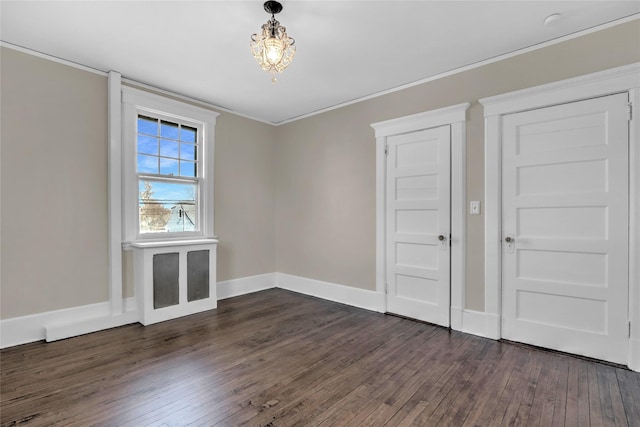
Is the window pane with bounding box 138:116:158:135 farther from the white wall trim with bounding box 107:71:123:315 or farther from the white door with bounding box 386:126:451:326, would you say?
the white door with bounding box 386:126:451:326

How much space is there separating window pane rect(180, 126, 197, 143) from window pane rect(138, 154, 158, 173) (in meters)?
0.48

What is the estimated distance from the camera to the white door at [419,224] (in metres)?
3.39

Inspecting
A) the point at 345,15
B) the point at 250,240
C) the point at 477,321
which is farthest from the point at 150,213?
the point at 477,321

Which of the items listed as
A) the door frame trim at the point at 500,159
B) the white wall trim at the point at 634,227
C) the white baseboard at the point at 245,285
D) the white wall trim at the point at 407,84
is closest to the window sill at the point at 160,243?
the white baseboard at the point at 245,285

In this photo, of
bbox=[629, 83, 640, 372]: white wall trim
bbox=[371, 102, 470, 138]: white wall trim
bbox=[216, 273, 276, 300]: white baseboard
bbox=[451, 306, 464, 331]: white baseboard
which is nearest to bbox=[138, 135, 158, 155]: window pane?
bbox=[216, 273, 276, 300]: white baseboard

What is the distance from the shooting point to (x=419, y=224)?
360 cm

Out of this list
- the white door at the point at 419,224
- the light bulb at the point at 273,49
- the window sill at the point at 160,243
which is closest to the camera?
the light bulb at the point at 273,49

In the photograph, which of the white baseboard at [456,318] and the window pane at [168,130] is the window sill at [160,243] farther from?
the white baseboard at [456,318]

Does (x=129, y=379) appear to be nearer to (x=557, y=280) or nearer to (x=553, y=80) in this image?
(x=557, y=280)

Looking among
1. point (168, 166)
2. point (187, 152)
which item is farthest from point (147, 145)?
point (187, 152)

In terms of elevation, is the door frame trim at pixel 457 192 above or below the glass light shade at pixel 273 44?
below

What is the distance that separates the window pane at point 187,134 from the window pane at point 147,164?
1.58ft

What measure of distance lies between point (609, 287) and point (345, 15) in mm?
3023

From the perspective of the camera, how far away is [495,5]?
91.3 inches
